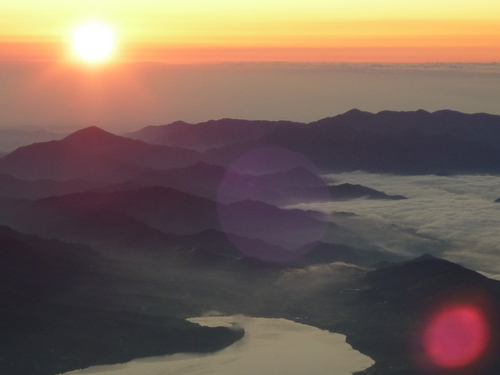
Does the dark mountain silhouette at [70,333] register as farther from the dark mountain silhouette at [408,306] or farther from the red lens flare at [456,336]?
the red lens flare at [456,336]

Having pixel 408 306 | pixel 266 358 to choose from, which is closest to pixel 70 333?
pixel 266 358

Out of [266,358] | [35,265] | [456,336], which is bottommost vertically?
[266,358]

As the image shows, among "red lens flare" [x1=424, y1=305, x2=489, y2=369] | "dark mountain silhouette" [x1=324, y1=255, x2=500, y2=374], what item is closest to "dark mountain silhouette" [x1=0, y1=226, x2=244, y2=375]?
"dark mountain silhouette" [x1=324, y1=255, x2=500, y2=374]

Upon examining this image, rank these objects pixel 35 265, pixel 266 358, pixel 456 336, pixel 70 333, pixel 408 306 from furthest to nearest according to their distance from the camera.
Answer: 1. pixel 35 265
2. pixel 408 306
3. pixel 266 358
4. pixel 456 336
5. pixel 70 333

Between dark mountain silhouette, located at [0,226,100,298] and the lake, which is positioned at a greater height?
dark mountain silhouette, located at [0,226,100,298]

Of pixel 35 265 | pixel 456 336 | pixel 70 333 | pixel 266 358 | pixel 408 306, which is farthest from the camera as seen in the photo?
pixel 35 265

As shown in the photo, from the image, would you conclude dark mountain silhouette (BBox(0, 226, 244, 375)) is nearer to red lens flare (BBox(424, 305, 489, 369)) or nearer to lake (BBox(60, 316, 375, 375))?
lake (BBox(60, 316, 375, 375))

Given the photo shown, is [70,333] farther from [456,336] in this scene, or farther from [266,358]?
[456,336]

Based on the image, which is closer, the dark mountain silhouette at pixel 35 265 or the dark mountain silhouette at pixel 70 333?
the dark mountain silhouette at pixel 70 333

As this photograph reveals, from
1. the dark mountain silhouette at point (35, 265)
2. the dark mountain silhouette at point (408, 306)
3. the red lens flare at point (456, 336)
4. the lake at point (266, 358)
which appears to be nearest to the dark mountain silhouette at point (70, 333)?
the dark mountain silhouette at point (35, 265)
